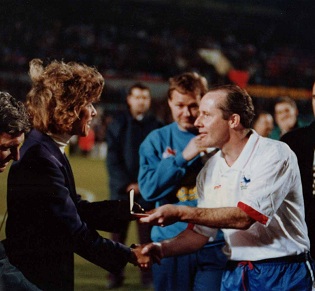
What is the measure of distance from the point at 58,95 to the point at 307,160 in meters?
1.32

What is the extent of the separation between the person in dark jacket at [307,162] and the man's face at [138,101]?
5.46ft

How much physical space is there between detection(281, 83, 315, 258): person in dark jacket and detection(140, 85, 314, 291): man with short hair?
455mm

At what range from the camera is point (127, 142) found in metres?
4.32

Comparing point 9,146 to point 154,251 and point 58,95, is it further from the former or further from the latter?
point 154,251

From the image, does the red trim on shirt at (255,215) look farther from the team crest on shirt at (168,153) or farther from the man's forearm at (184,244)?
the team crest on shirt at (168,153)

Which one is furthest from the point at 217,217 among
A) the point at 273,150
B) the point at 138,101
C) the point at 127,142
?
the point at 138,101

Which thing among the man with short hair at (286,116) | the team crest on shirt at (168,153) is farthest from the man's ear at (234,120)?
the man with short hair at (286,116)

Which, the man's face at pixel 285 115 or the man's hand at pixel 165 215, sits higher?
the man's face at pixel 285 115

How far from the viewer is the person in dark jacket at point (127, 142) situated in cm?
426

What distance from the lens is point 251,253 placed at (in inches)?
88.4

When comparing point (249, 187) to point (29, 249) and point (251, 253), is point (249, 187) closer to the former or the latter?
point (251, 253)

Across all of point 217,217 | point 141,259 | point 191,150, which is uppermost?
point 191,150

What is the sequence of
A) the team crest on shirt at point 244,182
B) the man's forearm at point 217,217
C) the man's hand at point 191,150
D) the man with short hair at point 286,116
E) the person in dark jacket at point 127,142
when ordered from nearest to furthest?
1. the man's forearm at point 217,217
2. the team crest on shirt at point 244,182
3. the man's hand at point 191,150
4. the man with short hair at point 286,116
5. the person in dark jacket at point 127,142

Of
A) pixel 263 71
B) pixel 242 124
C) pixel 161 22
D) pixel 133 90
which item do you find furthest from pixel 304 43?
pixel 242 124
